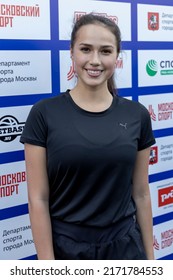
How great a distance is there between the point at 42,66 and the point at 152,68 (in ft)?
2.31

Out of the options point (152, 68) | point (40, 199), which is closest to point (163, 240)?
point (152, 68)

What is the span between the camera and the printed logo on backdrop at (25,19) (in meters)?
1.73

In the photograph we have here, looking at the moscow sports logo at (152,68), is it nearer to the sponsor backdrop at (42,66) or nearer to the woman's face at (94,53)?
the sponsor backdrop at (42,66)

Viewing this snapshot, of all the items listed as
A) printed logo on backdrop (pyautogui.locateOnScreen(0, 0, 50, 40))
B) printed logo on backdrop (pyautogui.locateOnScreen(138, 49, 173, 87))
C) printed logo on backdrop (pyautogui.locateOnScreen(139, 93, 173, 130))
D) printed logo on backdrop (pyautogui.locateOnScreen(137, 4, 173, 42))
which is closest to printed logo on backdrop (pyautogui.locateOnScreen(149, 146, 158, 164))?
printed logo on backdrop (pyautogui.locateOnScreen(139, 93, 173, 130))

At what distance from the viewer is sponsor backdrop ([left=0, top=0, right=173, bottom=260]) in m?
1.77

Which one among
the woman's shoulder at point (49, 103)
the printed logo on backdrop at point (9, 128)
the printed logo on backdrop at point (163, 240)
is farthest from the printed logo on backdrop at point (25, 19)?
the printed logo on backdrop at point (163, 240)

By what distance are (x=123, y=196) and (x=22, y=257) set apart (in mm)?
637

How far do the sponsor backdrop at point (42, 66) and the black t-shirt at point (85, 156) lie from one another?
0.38m

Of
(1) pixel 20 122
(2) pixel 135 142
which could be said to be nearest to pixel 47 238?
(2) pixel 135 142

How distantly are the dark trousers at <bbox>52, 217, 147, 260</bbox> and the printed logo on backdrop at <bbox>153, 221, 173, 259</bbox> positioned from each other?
3.24 ft

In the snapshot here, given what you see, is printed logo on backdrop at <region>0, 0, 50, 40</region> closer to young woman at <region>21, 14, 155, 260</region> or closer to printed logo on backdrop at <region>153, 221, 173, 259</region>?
young woman at <region>21, 14, 155, 260</region>

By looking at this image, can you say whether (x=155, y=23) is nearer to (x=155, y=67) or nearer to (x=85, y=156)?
(x=155, y=67)
